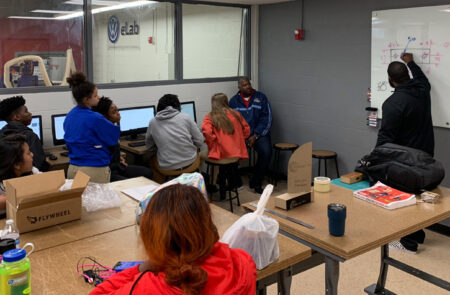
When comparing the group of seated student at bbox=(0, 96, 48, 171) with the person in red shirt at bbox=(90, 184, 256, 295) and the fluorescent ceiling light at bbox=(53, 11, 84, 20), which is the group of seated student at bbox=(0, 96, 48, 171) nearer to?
the fluorescent ceiling light at bbox=(53, 11, 84, 20)

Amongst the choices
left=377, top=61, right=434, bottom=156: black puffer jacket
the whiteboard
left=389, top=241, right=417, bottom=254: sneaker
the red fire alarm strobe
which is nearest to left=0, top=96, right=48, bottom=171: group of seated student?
left=377, top=61, right=434, bottom=156: black puffer jacket

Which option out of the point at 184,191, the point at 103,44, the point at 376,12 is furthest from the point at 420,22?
the point at 184,191

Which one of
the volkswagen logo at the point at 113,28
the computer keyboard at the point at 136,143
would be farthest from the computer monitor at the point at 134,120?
the volkswagen logo at the point at 113,28

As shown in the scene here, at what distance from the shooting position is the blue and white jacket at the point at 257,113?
227 inches

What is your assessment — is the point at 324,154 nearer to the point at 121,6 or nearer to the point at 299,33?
the point at 299,33

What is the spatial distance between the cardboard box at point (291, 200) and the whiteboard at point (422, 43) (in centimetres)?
240

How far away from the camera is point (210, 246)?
1327 millimetres

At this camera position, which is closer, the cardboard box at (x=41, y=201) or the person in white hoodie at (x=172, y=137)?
the cardboard box at (x=41, y=201)

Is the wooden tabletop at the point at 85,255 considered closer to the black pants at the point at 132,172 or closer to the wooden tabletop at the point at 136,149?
the black pants at the point at 132,172

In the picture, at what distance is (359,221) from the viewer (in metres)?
2.28

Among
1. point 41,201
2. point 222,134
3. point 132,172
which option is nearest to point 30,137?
point 132,172

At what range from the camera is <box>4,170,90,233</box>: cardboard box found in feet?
7.18

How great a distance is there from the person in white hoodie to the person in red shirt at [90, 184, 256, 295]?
3096mm

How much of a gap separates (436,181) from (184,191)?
5.98ft
